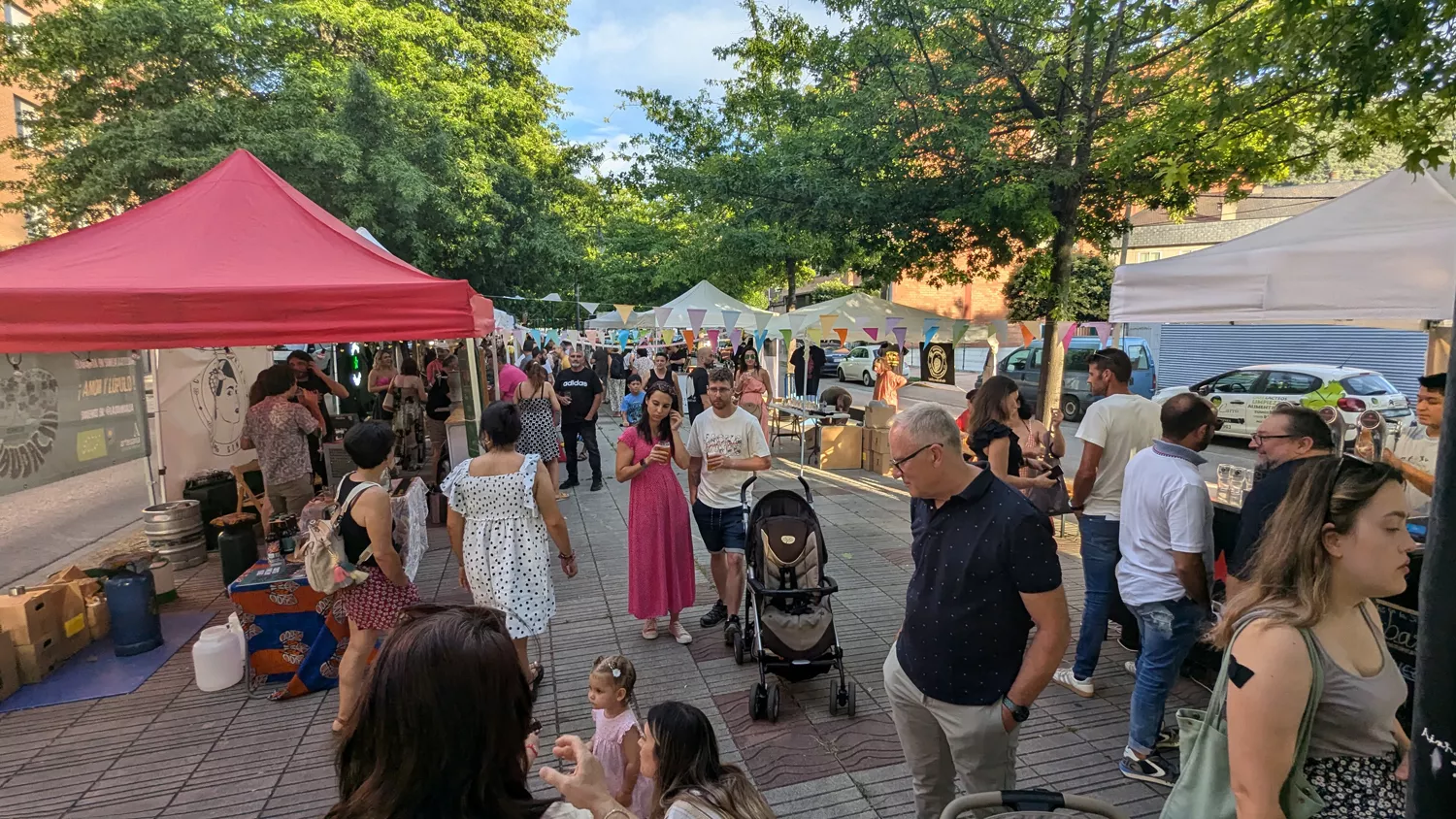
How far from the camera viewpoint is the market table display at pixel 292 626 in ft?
13.3

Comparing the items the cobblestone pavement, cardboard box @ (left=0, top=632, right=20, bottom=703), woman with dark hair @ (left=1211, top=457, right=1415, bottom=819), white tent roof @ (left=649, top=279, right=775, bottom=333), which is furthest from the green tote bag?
white tent roof @ (left=649, top=279, right=775, bottom=333)

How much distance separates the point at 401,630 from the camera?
4.30ft

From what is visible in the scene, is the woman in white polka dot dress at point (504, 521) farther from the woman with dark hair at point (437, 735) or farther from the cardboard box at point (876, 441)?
the cardboard box at point (876, 441)

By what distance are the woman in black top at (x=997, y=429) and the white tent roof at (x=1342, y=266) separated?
144 cm

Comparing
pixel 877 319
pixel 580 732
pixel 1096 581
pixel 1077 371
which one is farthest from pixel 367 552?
pixel 1077 371

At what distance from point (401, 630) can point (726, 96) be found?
15.4 meters

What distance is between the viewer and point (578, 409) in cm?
895

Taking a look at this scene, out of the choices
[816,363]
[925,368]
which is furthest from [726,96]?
[925,368]

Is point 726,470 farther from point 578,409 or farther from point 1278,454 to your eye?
point 578,409

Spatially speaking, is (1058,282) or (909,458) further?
(1058,282)

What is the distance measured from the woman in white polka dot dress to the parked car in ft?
80.3

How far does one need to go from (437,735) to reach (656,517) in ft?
10.8

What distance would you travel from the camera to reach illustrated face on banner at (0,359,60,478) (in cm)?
669

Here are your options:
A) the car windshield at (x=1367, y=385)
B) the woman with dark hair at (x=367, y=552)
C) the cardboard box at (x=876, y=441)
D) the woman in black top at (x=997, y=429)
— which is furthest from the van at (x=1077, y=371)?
the woman with dark hair at (x=367, y=552)
